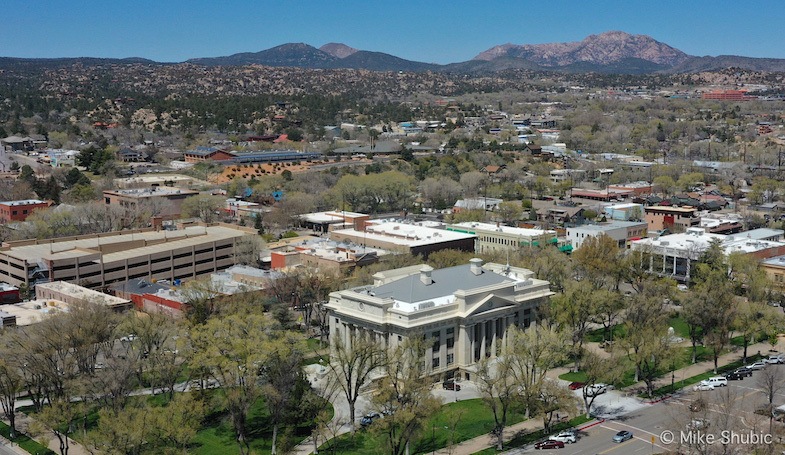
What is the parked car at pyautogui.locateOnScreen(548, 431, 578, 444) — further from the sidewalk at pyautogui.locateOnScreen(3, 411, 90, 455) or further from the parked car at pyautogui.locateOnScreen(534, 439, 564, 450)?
the sidewalk at pyautogui.locateOnScreen(3, 411, 90, 455)

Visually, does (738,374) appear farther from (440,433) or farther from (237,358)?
(237,358)

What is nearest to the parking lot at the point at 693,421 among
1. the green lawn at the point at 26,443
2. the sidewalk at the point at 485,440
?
the sidewalk at the point at 485,440

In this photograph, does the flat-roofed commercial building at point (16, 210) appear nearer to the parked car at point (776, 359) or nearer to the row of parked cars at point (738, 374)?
the row of parked cars at point (738, 374)

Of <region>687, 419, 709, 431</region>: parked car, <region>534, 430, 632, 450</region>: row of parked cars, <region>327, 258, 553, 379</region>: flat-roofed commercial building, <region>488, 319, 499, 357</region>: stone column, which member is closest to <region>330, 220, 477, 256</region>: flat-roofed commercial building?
<region>327, 258, 553, 379</region>: flat-roofed commercial building

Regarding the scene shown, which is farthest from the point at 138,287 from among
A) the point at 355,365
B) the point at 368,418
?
the point at 368,418

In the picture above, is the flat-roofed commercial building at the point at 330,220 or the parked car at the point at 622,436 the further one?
the flat-roofed commercial building at the point at 330,220

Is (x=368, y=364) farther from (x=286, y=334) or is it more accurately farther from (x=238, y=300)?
(x=238, y=300)
